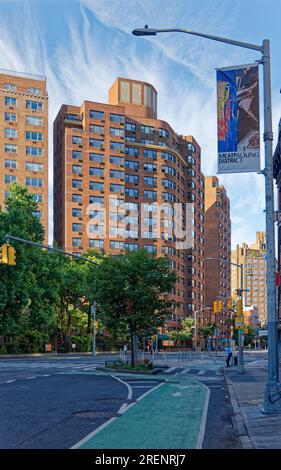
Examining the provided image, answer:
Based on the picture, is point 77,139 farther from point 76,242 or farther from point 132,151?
point 76,242

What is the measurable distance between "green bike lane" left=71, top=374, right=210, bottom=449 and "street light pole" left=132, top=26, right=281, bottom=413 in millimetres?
1907

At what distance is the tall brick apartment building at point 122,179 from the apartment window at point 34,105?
6.34 m

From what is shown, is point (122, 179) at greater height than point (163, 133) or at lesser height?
lesser

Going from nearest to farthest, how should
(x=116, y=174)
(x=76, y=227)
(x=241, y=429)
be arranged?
(x=241, y=429) < (x=76, y=227) < (x=116, y=174)

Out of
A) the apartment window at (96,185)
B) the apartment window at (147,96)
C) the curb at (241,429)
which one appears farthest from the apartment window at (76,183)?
the curb at (241,429)

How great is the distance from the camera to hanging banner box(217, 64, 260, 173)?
606 inches

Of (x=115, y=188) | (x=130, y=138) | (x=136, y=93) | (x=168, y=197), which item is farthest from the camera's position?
(x=136, y=93)

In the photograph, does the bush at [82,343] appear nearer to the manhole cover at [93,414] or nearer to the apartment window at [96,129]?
the apartment window at [96,129]

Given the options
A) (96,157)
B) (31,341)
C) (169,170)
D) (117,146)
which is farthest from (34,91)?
(31,341)

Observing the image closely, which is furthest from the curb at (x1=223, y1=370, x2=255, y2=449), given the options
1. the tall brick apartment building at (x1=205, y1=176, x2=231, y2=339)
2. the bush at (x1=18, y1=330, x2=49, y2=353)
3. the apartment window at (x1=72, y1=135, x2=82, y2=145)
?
the tall brick apartment building at (x1=205, y1=176, x2=231, y2=339)

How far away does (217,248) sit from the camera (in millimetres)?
158375

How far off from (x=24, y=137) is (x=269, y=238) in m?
92.0

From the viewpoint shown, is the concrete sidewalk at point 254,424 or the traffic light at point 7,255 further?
the traffic light at point 7,255

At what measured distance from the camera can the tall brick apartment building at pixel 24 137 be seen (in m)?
102
